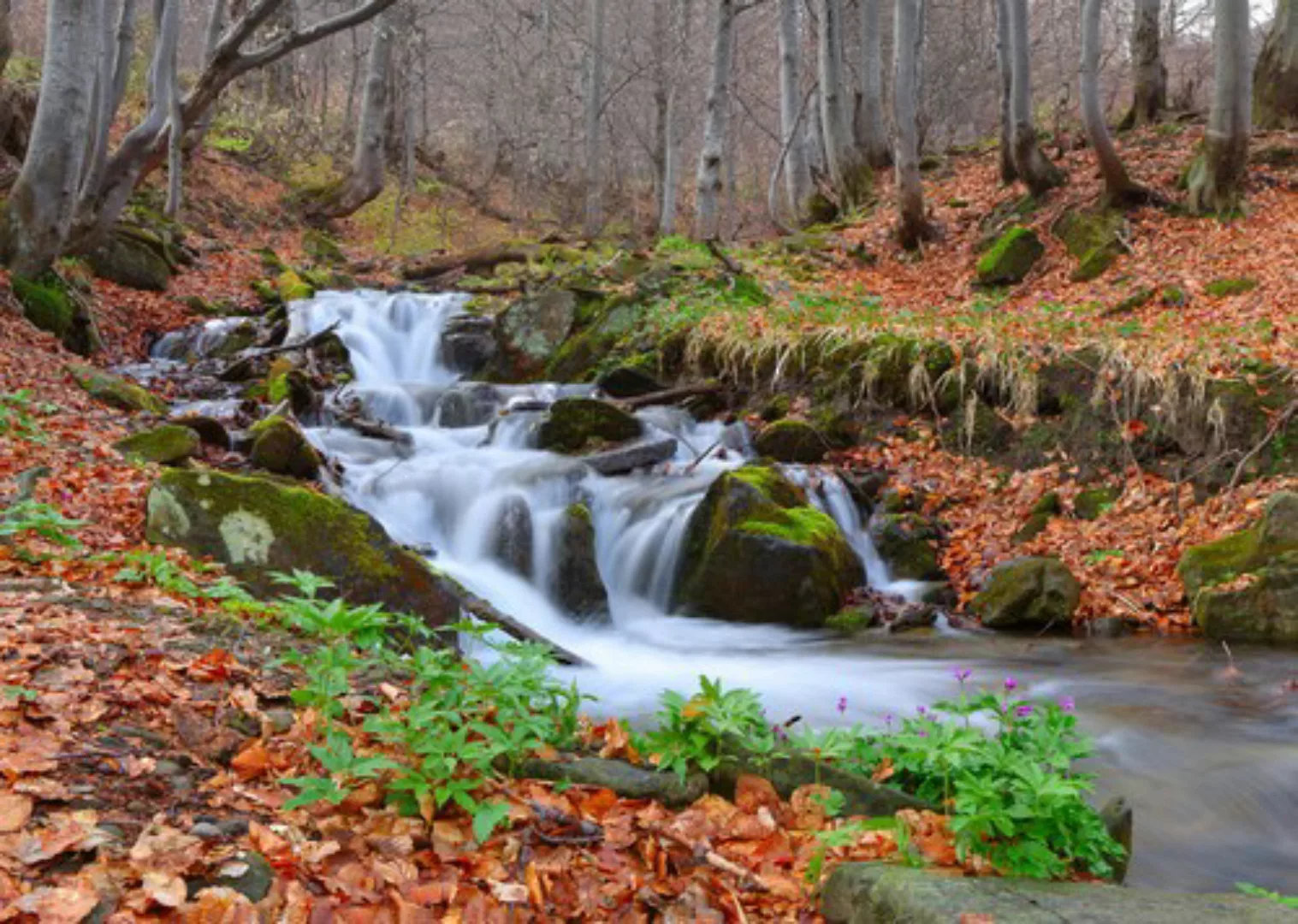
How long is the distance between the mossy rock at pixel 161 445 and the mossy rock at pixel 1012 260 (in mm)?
10186

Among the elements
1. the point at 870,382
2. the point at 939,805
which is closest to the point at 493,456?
the point at 870,382

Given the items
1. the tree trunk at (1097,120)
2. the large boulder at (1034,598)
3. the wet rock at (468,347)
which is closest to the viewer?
the large boulder at (1034,598)

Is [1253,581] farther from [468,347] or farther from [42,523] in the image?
[468,347]

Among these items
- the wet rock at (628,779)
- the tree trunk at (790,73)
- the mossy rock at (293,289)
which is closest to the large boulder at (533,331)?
→ the mossy rock at (293,289)

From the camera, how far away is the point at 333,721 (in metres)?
3.38

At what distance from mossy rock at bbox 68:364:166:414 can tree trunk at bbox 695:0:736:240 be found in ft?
28.8

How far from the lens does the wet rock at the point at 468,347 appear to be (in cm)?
1398

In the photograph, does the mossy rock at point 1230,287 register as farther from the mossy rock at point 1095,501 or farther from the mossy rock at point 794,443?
the mossy rock at point 794,443

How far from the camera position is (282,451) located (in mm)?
8352

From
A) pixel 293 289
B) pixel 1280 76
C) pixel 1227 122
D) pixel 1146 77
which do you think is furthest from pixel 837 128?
pixel 293 289

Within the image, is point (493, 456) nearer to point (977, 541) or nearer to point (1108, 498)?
point (977, 541)

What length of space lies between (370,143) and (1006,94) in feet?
46.9

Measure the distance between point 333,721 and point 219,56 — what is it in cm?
945

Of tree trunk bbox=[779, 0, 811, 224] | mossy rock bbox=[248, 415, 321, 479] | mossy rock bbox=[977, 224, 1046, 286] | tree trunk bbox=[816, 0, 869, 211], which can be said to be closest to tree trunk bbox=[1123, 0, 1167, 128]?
tree trunk bbox=[816, 0, 869, 211]
